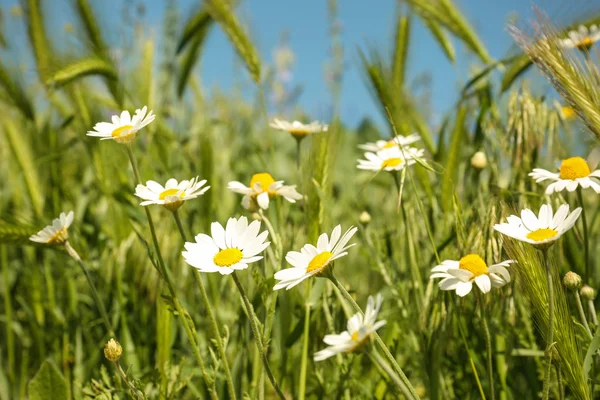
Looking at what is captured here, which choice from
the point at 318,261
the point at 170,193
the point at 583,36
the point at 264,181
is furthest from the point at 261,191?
the point at 583,36

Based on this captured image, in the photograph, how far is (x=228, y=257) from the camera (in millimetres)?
808

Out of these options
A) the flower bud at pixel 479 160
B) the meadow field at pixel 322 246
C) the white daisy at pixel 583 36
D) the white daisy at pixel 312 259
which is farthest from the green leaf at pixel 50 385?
the white daisy at pixel 583 36

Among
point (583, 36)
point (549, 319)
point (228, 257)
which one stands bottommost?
point (549, 319)

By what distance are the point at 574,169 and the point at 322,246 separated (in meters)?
0.41

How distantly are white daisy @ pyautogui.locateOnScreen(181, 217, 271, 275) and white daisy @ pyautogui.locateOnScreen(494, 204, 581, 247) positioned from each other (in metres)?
0.29

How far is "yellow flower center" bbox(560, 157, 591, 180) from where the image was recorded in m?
0.92

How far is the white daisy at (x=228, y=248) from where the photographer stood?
785mm

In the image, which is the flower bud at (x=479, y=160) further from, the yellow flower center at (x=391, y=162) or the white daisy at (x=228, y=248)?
the white daisy at (x=228, y=248)

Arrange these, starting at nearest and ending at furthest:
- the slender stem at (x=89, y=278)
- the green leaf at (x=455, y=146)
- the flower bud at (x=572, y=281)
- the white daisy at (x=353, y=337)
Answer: the white daisy at (x=353, y=337) < the flower bud at (x=572, y=281) < the slender stem at (x=89, y=278) < the green leaf at (x=455, y=146)

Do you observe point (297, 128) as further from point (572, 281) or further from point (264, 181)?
point (572, 281)

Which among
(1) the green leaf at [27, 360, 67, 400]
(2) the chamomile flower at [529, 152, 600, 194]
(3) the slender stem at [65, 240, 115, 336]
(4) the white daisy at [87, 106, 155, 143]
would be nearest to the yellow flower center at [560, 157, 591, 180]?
(2) the chamomile flower at [529, 152, 600, 194]

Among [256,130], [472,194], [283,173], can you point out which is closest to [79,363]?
[472,194]

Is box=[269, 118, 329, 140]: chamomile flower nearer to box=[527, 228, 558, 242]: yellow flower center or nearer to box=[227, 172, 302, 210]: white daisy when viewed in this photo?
box=[227, 172, 302, 210]: white daisy

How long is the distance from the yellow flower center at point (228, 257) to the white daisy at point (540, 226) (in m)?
0.32
